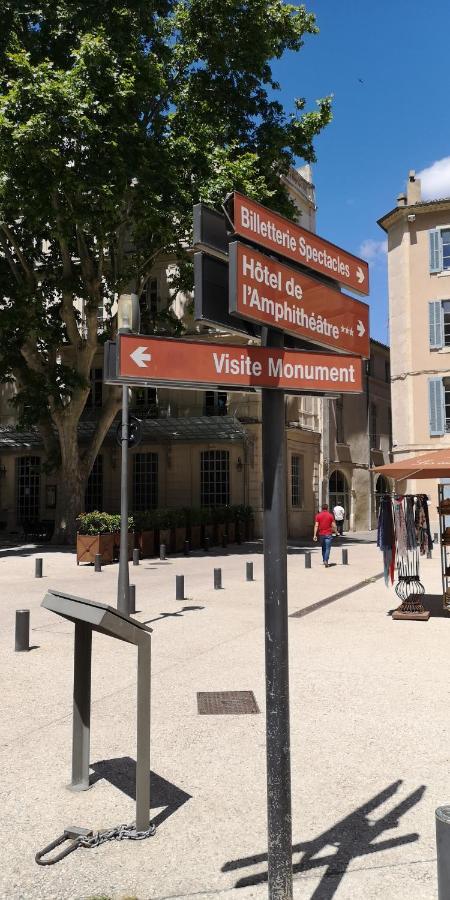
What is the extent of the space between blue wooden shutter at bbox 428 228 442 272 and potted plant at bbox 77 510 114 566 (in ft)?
64.0

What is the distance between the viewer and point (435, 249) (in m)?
30.9

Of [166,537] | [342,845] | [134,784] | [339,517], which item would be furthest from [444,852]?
[339,517]

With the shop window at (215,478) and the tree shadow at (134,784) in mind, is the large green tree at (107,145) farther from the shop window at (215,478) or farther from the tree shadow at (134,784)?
the tree shadow at (134,784)

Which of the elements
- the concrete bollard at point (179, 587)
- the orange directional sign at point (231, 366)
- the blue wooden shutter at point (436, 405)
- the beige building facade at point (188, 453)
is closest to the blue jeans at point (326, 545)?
the concrete bollard at point (179, 587)

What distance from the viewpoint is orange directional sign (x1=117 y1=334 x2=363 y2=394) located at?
9.36 ft

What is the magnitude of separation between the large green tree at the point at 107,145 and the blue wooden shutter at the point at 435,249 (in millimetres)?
9646

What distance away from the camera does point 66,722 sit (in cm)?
585

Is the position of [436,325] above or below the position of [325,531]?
above

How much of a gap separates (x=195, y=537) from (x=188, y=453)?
7333 millimetres

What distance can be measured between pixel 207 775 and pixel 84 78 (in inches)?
719

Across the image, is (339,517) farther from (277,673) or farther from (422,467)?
(277,673)

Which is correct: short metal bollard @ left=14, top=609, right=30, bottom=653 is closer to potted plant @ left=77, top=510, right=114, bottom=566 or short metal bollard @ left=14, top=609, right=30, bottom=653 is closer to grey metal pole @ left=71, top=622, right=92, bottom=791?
grey metal pole @ left=71, top=622, right=92, bottom=791

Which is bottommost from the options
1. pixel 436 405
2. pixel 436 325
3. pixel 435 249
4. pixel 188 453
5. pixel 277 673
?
pixel 277 673

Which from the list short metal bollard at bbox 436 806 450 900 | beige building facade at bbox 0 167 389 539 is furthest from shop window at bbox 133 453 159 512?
short metal bollard at bbox 436 806 450 900
